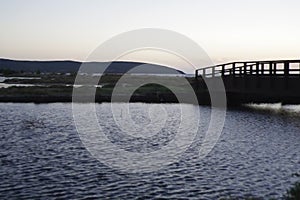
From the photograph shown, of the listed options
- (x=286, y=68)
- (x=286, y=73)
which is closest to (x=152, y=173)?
(x=286, y=73)

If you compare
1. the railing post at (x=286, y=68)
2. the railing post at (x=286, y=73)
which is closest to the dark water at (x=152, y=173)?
the railing post at (x=286, y=73)

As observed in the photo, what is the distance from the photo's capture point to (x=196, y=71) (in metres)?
58.2

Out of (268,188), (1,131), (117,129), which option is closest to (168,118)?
(117,129)

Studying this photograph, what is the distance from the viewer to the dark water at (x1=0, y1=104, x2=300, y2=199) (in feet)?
52.3

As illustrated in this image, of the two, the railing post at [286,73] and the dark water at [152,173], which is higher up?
the railing post at [286,73]

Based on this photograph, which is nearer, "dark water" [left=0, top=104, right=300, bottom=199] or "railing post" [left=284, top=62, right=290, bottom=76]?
"dark water" [left=0, top=104, right=300, bottom=199]

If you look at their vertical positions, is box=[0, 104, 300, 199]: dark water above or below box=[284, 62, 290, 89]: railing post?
below

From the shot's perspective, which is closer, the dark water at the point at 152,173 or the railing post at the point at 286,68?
the dark water at the point at 152,173

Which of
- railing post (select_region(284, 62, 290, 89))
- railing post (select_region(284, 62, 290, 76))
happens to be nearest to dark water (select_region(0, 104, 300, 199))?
railing post (select_region(284, 62, 290, 89))

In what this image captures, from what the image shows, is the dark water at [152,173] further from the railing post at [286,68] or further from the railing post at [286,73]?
the railing post at [286,68]

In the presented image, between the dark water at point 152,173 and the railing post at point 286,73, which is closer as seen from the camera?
the dark water at point 152,173

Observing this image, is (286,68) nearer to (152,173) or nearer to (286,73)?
(286,73)

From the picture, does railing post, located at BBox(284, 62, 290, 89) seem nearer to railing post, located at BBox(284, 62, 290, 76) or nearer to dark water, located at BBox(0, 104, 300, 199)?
railing post, located at BBox(284, 62, 290, 76)

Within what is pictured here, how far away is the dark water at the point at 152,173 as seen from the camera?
15930mm
